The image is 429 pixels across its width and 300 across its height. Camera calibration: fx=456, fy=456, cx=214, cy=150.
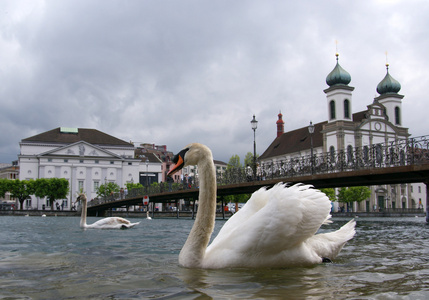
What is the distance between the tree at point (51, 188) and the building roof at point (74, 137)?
15.5 meters

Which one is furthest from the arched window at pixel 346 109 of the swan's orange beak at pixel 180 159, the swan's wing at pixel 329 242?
the swan's orange beak at pixel 180 159

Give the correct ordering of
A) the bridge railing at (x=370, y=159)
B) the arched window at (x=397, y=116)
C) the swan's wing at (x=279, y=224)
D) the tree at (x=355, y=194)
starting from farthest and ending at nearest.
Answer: the arched window at (x=397, y=116), the tree at (x=355, y=194), the bridge railing at (x=370, y=159), the swan's wing at (x=279, y=224)

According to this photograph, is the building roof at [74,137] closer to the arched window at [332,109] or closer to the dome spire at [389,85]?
the arched window at [332,109]

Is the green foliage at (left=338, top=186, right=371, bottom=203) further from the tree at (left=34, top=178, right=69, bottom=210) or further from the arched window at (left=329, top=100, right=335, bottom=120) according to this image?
the tree at (left=34, top=178, right=69, bottom=210)

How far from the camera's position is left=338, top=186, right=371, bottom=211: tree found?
72831 mm

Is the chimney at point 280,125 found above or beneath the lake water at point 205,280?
above

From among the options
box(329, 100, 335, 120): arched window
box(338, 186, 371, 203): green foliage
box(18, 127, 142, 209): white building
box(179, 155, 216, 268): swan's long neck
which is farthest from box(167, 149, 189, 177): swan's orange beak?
box(18, 127, 142, 209): white building

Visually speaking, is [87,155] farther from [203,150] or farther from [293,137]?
[203,150]

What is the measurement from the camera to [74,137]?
3866 inches

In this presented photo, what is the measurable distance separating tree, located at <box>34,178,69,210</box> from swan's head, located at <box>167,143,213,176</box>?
7962cm

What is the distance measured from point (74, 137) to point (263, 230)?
323ft

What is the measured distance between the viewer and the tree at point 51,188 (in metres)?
80.4

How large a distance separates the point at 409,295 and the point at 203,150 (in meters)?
2.74

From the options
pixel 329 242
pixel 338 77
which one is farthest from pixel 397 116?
pixel 329 242
